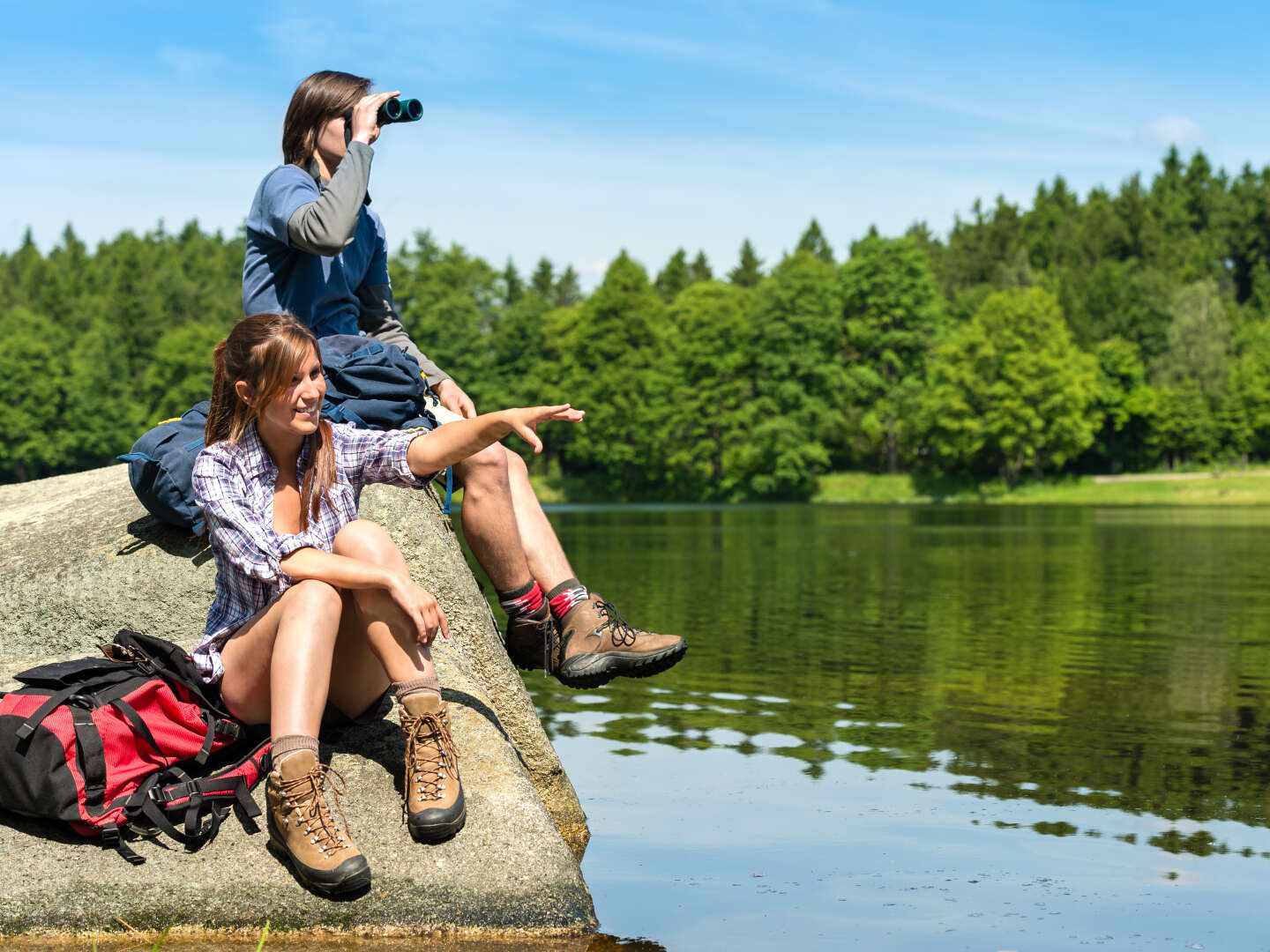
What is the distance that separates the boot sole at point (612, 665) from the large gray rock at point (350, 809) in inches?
13.0

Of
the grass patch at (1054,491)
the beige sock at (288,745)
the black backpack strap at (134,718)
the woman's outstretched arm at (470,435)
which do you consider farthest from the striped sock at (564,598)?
the grass patch at (1054,491)

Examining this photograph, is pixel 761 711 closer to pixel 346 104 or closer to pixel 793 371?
pixel 346 104

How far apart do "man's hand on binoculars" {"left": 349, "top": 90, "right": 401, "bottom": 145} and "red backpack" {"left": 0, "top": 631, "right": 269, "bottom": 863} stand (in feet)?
6.88

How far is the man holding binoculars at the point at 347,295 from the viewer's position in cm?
503

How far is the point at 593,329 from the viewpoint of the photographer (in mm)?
75312

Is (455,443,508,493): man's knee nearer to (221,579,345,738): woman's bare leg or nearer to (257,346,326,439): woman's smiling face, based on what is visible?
(257,346,326,439): woman's smiling face

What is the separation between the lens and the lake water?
14.9ft

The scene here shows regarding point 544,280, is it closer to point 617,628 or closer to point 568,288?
point 568,288

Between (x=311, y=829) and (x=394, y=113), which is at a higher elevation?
(x=394, y=113)

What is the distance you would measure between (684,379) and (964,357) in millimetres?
14273

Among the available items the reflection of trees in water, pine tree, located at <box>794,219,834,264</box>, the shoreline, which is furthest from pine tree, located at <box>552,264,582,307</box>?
the reflection of trees in water

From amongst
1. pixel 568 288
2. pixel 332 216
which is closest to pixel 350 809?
pixel 332 216

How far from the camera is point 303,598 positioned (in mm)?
4008

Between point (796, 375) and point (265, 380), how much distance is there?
66.5m
